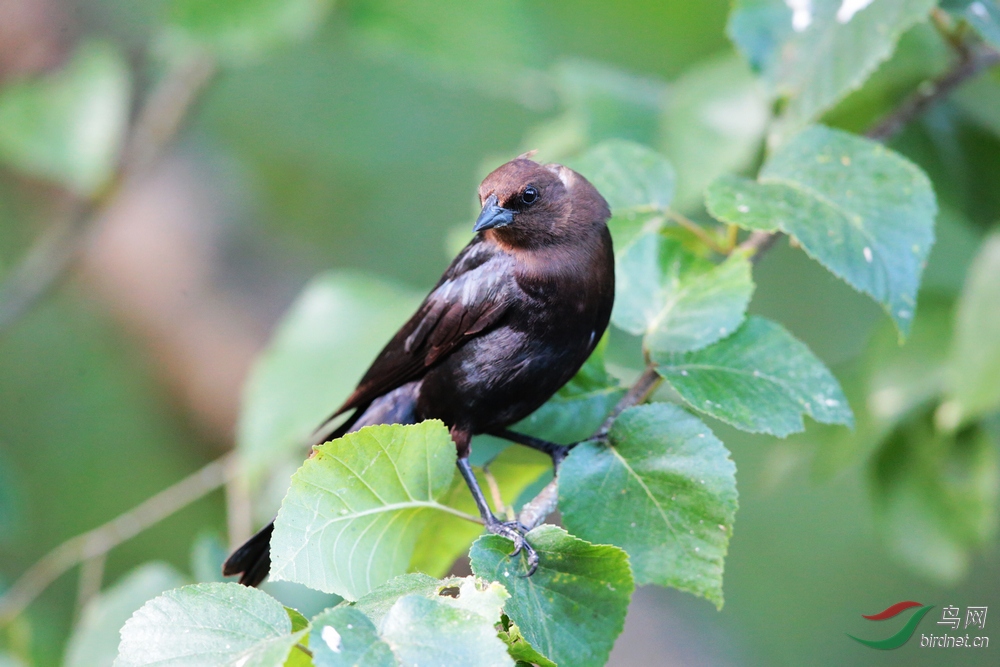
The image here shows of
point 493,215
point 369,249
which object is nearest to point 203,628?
point 493,215

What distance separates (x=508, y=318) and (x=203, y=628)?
1.18 meters

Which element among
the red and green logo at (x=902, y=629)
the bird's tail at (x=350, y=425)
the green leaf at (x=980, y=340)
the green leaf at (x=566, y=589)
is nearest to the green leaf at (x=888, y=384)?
the green leaf at (x=980, y=340)

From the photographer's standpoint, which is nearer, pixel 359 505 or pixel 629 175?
pixel 359 505

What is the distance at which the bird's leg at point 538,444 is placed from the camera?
240 cm

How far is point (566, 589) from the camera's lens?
66.3 inches

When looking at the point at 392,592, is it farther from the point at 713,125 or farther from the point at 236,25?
the point at 236,25

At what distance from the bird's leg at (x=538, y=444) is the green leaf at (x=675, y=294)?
385mm

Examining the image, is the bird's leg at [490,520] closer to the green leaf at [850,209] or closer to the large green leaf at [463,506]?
the large green leaf at [463,506]

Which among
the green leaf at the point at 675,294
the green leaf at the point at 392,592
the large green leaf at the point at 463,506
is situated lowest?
the large green leaf at the point at 463,506

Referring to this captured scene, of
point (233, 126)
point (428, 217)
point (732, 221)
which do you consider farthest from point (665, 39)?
point (732, 221)

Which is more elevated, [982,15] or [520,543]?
[982,15]

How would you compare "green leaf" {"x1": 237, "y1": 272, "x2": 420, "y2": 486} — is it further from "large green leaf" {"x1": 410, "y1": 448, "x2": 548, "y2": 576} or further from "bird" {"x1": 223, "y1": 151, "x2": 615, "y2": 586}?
"large green leaf" {"x1": 410, "y1": 448, "x2": 548, "y2": 576}

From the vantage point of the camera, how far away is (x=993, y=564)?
5.50m

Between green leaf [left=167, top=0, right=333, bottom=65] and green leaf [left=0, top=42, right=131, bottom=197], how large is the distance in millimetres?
673
